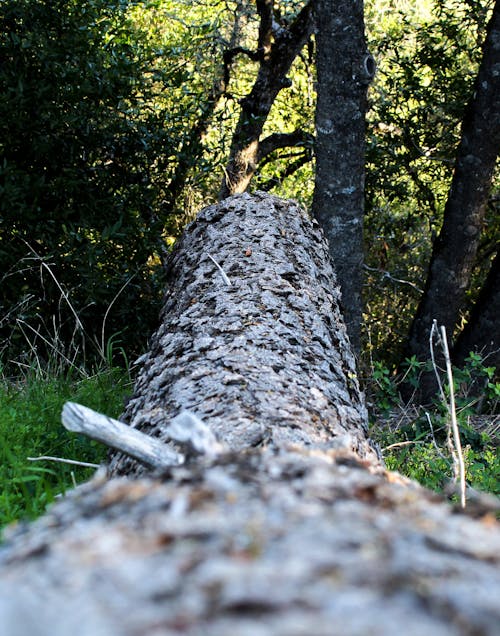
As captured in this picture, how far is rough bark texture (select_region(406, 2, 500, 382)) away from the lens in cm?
620

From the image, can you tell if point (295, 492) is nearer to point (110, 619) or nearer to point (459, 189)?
point (110, 619)

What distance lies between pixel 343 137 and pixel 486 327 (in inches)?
90.4

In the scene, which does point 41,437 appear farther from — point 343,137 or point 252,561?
point 343,137

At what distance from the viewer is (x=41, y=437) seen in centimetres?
348

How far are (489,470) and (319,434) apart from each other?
2.31m

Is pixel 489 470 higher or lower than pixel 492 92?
lower

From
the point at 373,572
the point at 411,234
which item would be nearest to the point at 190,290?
the point at 373,572

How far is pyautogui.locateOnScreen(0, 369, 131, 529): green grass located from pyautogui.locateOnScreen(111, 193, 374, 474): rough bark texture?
423mm

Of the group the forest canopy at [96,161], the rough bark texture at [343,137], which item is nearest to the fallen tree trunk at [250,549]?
the forest canopy at [96,161]

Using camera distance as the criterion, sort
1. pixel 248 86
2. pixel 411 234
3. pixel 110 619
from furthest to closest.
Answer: pixel 248 86
pixel 411 234
pixel 110 619

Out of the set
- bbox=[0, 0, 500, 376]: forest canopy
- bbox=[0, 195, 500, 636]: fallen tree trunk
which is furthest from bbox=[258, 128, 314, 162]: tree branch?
bbox=[0, 195, 500, 636]: fallen tree trunk

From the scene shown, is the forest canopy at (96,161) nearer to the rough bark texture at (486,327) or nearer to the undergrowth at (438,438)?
the rough bark texture at (486,327)

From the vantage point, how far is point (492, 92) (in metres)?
6.17

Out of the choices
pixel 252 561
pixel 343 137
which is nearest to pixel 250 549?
pixel 252 561
